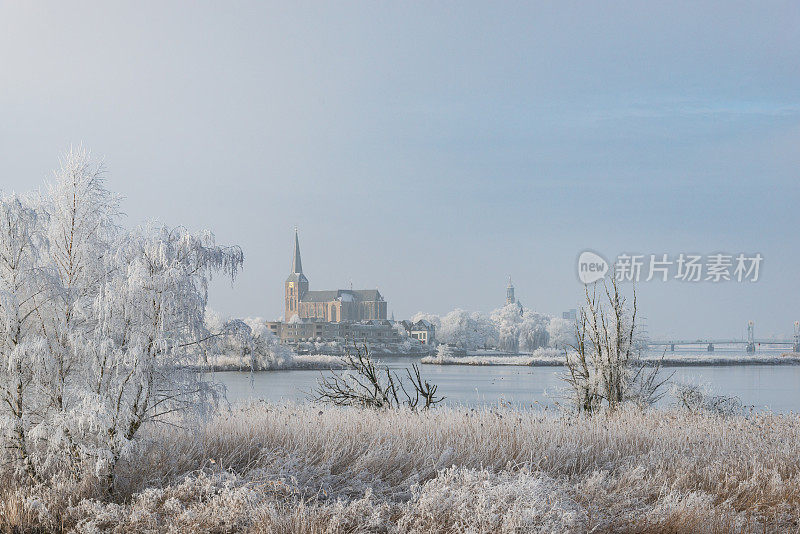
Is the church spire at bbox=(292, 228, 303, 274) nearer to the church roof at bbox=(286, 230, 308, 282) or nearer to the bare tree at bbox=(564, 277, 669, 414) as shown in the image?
the church roof at bbox=(286, 230, 308, 282)

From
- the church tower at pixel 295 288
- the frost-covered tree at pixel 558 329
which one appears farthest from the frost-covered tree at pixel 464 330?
the church tower at pixel 295 288

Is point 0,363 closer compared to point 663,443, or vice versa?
point 0,363

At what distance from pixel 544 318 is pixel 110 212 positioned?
352 feet

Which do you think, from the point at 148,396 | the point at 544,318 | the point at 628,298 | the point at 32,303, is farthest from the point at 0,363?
the point at 544,318

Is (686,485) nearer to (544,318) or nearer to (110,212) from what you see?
(110,212)

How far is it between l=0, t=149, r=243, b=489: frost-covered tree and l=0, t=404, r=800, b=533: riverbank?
0.35 m

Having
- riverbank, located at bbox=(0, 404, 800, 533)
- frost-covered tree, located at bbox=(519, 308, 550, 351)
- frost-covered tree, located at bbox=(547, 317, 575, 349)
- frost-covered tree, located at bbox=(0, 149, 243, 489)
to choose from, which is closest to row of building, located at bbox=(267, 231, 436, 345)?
frost-covered tree, located at bbox=(519, 308, 550, 351)

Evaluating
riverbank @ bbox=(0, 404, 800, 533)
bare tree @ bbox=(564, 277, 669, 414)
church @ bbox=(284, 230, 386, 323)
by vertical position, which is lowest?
riverbank @ bbox=(0, 404, 800, 533)

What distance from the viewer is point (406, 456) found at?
733 centimetres

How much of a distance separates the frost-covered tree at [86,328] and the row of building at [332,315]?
9502 cm

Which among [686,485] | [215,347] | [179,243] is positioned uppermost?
[179,243]

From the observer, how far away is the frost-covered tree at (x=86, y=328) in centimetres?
634

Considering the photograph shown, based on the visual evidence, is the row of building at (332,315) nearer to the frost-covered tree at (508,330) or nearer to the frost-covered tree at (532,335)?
the frost-covered tree at (508,330)

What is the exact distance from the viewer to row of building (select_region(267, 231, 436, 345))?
106 meters
